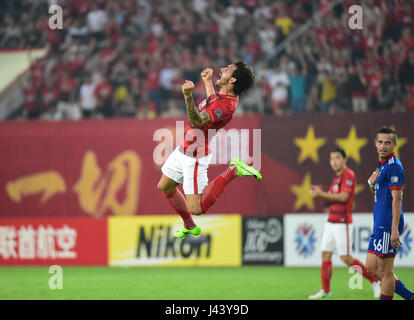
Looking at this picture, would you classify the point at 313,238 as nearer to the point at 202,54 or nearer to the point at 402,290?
the point at 202,54

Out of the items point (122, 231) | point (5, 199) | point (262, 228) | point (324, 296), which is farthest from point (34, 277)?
point (324, 296)

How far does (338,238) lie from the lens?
11664mm

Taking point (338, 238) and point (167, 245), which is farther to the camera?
point (167, 245)

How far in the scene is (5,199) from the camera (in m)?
18.3

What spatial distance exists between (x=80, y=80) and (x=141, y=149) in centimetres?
303

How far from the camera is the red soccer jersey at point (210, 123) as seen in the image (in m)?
9.29

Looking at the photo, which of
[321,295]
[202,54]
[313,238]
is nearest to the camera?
[321,295]

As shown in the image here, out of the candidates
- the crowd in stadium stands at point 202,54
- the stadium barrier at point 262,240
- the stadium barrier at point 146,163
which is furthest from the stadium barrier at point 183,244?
the crowd in stadium stands at point 202,54

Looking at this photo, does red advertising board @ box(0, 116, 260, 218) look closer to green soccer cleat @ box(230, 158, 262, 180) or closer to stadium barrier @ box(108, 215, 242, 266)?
stadium barrier @ box(108, 215, 242, 266)

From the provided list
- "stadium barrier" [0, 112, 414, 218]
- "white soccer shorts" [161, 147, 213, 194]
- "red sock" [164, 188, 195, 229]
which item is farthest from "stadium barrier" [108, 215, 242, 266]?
"white soccer shorts" [161, 147, 213, 194]

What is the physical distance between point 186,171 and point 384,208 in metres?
2.58

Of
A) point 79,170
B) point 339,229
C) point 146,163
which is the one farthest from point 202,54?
point 339,229

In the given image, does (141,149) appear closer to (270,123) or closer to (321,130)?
(270,123)

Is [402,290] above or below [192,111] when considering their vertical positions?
below
